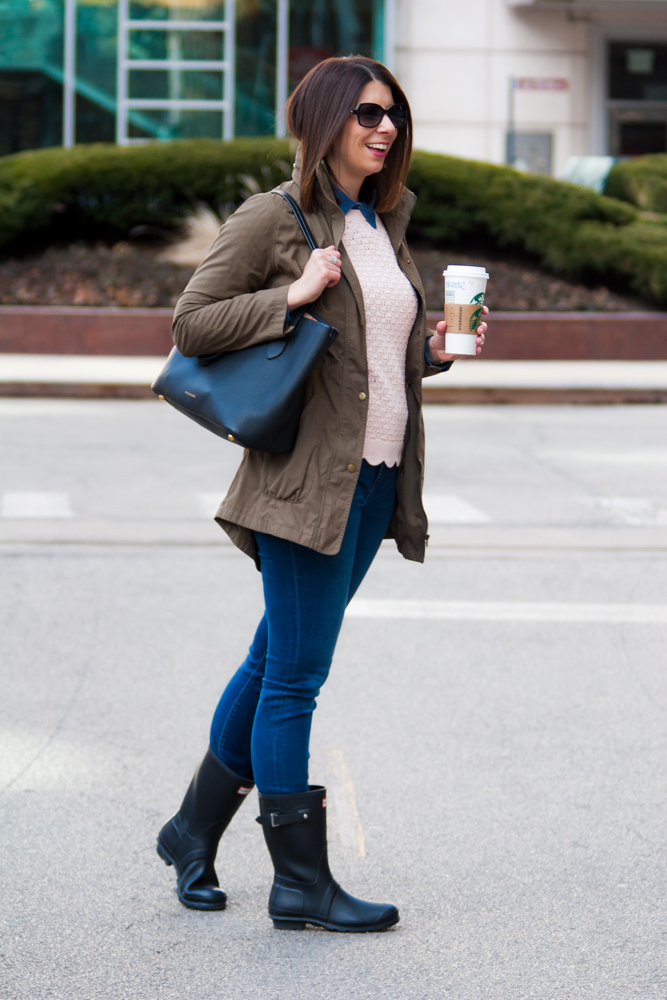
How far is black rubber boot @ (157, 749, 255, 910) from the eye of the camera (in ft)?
10.6

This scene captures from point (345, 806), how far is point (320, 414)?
1.48 metres

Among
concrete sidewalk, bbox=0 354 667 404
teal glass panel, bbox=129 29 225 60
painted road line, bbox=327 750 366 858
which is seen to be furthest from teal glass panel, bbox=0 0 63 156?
painted road line, bbox=327 750 366 858

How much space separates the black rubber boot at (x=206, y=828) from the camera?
3.24 m

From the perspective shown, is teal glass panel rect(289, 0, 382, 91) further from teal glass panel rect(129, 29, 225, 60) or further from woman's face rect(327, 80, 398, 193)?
woman's face rect(327, 80, 398, 193)

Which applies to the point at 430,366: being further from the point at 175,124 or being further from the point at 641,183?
the point at 175,124

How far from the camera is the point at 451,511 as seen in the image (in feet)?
28.1

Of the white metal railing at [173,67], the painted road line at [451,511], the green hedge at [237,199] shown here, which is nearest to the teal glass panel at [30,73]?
the white metal railing at [173,67]

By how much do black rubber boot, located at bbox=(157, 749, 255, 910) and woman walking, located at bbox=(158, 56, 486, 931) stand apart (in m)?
0.04

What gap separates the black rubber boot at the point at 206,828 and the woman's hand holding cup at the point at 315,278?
3.75ft

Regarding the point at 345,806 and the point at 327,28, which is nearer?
the point at 345,806

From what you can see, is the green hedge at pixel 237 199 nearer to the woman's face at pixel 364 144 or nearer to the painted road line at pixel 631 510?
the painted road line at pixel 631 510

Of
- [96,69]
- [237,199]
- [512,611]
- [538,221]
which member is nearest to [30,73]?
[96,69]

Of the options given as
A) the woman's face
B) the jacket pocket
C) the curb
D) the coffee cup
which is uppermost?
the woman's face

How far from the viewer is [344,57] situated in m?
3.02
